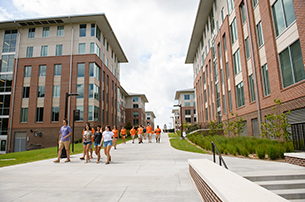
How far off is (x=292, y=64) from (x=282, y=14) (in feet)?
12.1

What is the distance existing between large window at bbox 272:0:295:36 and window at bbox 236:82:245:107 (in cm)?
778

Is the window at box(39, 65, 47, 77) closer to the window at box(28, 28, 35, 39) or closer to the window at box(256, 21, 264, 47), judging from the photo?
the window at box(28, 28, 35, 39)

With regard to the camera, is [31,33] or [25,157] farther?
[31,33]

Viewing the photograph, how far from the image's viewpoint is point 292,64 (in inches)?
538

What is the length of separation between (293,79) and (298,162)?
7.35m

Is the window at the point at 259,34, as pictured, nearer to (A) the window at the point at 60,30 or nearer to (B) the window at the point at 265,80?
(B) the window at the point at 265,80

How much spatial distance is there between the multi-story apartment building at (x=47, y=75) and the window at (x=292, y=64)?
26.2 m

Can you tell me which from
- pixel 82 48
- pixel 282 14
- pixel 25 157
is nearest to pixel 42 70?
pixel 82 48

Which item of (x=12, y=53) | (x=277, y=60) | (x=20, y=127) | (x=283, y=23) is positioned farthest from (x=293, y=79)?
(x=12, y=53)

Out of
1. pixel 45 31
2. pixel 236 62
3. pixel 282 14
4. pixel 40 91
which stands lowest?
pixel 40 91

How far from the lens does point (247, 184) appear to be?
3838 mm

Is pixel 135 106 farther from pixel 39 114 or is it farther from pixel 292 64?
pixel 292 64

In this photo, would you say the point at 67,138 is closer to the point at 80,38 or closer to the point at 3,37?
the point at 80,38

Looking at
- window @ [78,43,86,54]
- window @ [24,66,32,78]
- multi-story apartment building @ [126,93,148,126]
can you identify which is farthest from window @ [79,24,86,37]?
multi-story apartment building @ [126,93,148,126]
